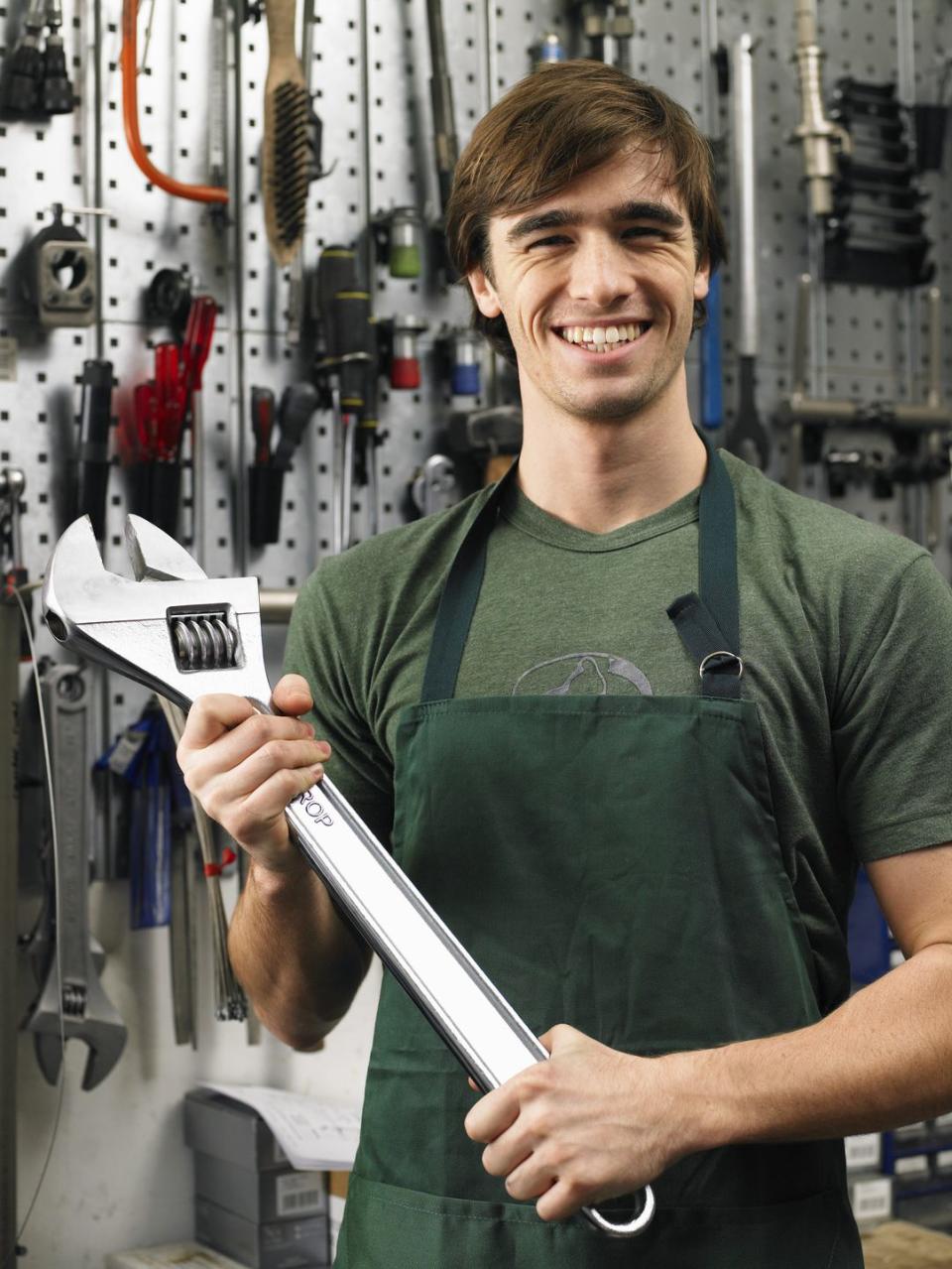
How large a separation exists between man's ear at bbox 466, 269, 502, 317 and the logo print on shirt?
1.14ft

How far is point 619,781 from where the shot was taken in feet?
3.80

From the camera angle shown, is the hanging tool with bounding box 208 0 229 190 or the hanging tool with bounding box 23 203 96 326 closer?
the hanging tool with bounding box 23 203 96 326

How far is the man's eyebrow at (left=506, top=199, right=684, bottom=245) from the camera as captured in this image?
1216 mm

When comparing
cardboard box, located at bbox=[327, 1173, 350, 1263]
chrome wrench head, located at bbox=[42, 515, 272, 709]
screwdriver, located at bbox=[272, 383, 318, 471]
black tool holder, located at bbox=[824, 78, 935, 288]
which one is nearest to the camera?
chrome wrench head, located at bbox=[42, 515, 272, 709]

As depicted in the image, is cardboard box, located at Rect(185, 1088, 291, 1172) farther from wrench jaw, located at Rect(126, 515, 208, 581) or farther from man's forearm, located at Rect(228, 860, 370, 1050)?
wrench jaw, located at Rect(126, 515, 208, 581)

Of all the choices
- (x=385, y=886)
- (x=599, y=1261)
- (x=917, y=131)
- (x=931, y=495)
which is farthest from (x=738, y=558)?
(x=917, y=131)

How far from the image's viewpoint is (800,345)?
9.41 feet

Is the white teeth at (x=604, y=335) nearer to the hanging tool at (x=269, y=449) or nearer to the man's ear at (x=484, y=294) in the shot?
the man's ear at (x=484, y=294)

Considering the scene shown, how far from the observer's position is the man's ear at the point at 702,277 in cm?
132

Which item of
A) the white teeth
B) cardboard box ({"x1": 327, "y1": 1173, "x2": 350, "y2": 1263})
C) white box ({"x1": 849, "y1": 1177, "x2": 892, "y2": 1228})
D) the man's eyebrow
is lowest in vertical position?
white box ({"x1": 849, "y1": 1177, "x2": 892, "y2": 1228})

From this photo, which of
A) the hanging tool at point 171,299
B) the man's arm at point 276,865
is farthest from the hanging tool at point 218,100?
the man's arm at point 276,865

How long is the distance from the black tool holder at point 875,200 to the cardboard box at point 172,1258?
6.69 feet

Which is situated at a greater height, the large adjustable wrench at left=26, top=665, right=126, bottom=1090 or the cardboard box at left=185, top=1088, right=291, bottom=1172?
the large adjustable wrench at left=26, top=665, right=126, bottom=1090

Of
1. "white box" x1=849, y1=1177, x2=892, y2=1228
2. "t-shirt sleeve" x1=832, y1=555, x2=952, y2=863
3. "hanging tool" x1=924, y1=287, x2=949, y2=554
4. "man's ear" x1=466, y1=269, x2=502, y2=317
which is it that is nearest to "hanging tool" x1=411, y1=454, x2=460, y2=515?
"hanging tool" x1=924, y1=287, x2=949, y2=554
